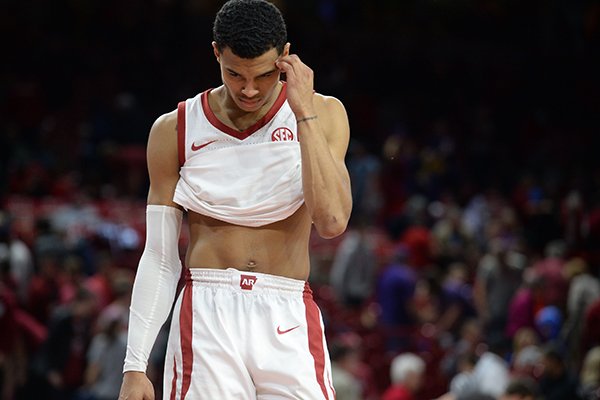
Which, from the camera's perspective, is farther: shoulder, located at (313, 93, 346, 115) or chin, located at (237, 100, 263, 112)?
shoulder, located at (313, 93, 346, 115)

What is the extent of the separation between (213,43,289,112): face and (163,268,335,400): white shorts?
1.94 feet

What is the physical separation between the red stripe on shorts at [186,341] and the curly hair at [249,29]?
0.86 meters

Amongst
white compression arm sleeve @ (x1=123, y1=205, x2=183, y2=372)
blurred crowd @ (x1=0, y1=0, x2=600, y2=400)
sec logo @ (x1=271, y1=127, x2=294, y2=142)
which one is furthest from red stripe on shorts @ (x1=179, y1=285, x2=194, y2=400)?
blurred crowd @ (x1=0, y1=0, x2=600, y2=400)

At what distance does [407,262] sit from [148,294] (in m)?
10.8

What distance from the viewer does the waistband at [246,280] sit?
381 cm

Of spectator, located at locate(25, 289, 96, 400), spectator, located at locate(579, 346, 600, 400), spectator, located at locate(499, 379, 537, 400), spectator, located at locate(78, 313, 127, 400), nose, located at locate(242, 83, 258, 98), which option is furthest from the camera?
spectator, located at locate(25, 289, 96, 400)

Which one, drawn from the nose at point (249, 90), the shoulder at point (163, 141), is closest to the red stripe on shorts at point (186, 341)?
the shoulder at point (163, 141)

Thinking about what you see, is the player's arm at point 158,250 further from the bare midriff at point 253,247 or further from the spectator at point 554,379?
the spectator at point 554,379

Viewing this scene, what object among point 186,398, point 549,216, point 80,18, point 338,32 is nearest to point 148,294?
point 186,398

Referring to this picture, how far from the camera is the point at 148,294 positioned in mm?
3928

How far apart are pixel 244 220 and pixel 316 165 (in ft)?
1.19

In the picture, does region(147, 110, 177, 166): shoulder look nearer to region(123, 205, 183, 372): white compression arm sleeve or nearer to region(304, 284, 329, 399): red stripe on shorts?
region(123, 205, 183, 372): white compression arm sleeve

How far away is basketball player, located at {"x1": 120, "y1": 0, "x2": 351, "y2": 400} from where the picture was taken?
3705 mm

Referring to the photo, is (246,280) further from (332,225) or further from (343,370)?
(343,370)
